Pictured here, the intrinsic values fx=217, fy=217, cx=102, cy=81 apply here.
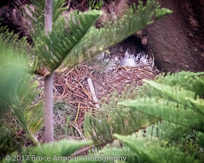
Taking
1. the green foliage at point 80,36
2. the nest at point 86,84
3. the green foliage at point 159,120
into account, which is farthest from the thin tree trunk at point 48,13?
the nest at point 86,84

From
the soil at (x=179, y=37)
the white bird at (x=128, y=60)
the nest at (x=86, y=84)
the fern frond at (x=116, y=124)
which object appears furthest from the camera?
the white bird at (x=128, y=60)

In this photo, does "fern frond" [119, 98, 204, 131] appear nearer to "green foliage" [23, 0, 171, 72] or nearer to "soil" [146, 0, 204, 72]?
"green foliage" [23, 0, 171, 72]

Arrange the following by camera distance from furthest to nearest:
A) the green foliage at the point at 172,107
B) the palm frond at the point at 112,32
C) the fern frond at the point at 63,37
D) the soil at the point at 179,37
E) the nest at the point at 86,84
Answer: the soil at the point at 179,37, the nest at the point at 86,84, the palm frond at the point at 112,32, the fern frond at the point at 63,37, the green foliage at the point at 172,107

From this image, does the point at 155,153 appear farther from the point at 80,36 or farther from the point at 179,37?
the point at 179,37

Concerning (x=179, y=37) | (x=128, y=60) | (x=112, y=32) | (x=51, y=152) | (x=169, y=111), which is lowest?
(x=51, y=152)

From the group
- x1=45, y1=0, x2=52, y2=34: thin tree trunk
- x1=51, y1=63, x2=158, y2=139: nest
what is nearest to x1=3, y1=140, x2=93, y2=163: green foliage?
x1=45, y1=0, x2=52, y2=34: thin tree trunk

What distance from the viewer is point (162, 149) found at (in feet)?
1.86

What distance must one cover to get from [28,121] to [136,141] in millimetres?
516

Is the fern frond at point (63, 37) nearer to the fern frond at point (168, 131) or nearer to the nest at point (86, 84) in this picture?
the fern frond at point (168, 131)

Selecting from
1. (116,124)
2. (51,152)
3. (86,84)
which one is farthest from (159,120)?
(86,84)

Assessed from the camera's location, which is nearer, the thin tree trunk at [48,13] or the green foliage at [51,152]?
the green foliage at [51,152]

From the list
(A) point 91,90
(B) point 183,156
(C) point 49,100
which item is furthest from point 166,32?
(B) point 183,156

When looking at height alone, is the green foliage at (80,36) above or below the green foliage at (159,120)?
above

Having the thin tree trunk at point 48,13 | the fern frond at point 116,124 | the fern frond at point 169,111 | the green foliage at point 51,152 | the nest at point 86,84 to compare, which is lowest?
the green foliage at point 51,152
